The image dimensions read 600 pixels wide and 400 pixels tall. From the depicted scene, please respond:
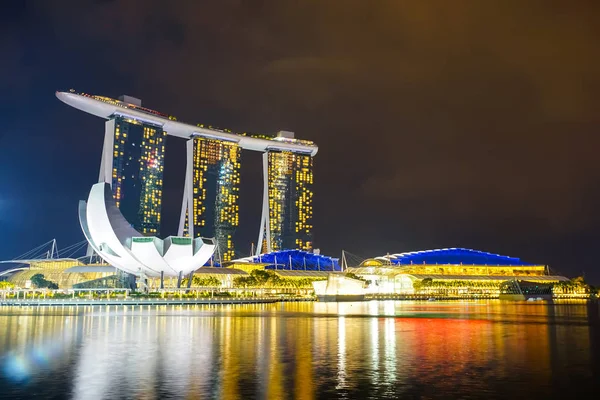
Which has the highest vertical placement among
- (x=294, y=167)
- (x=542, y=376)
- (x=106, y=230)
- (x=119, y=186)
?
(x=294, y=167)

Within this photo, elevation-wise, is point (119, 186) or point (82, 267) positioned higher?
point (119, 186)

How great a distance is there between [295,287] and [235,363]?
105260 millimetres

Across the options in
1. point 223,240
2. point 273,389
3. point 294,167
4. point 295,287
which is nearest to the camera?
point 273,389

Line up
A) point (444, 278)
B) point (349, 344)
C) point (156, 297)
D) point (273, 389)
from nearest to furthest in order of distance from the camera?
1. point (273, 389)
2. point (349, 344)
3. point (156, 297)
4. point (444, 278)

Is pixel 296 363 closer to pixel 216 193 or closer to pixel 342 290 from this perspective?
pixel 342 290

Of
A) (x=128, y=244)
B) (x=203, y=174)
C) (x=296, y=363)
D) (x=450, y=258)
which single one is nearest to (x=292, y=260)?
(x=450, y=258)

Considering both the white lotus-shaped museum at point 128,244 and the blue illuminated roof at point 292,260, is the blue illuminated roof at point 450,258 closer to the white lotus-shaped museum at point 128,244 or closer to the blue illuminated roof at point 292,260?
the blue illuminated roof at point 292,260

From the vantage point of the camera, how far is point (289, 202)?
181250 millimetres

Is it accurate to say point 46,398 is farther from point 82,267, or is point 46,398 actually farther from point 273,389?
point 82,267

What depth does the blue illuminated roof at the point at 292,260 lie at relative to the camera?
14475cm

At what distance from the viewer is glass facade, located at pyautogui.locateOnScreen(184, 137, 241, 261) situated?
168 metres

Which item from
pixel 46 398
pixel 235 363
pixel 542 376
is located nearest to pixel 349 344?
pixel 235 363

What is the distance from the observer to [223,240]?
169 m

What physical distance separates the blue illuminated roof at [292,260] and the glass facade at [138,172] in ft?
95.6
